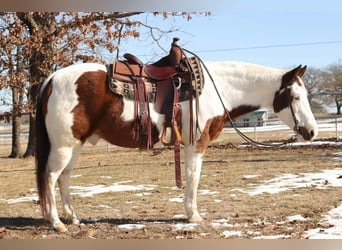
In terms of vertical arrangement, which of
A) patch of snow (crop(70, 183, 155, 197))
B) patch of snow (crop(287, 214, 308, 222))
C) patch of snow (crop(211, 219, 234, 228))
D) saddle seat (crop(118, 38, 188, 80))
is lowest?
patch of snow (crop(70, 183, 155, 197))

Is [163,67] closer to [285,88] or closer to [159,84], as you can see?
[159,84]

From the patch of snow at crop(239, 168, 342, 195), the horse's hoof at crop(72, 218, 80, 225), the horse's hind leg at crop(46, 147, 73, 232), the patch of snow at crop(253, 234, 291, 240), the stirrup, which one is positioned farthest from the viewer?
the patch of snow at crop(239, 168, 342, 195)

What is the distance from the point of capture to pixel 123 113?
10.2 feet

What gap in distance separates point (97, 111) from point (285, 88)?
5.46 ft

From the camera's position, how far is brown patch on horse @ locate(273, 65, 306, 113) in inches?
129

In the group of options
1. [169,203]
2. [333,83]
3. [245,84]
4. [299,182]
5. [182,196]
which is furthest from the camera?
[333,83]

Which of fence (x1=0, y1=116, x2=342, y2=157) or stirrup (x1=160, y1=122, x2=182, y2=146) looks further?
fence (x1=0, y1=116, x2=342, y2=157)

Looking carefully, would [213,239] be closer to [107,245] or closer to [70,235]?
[107,245]

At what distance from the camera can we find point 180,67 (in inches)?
129

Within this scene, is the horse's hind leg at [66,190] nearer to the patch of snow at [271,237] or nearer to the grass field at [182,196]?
the grass field at [182,196]

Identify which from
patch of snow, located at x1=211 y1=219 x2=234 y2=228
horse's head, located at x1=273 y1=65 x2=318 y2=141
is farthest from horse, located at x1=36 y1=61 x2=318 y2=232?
patch of snow, located at x1=211 y1=219 x2=234 y2=228

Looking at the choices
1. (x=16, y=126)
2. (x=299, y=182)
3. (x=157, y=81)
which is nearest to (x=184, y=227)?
(x=157, y=81)

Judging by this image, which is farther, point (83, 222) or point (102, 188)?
point (102, 188)

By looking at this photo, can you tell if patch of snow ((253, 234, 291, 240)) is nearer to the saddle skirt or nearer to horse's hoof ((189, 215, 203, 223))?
horse's hoof ((189, 215, 203, 223))
